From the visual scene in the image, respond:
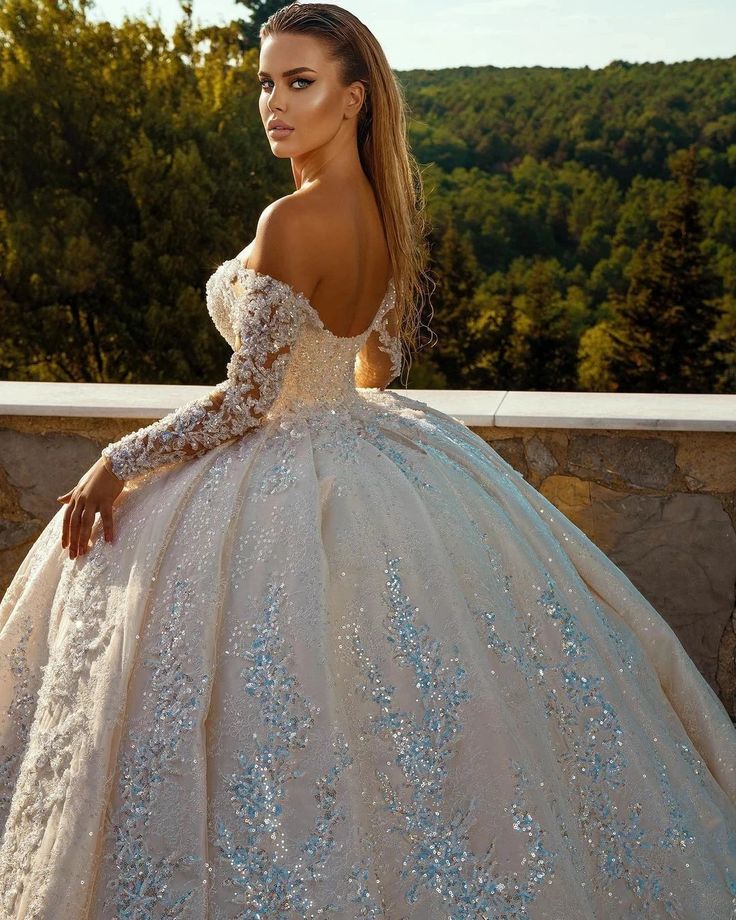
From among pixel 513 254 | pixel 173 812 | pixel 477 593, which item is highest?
pixel 477 593

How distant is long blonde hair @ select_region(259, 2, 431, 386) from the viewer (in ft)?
6.11

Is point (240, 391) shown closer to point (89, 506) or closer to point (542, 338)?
point (89, 506)

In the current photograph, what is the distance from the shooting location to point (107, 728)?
1622 mm

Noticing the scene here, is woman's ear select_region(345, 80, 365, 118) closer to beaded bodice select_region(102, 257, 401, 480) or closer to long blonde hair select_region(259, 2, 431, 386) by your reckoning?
long blonde hair select_region(259, 2, 431, 386)

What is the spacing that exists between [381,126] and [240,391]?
54 centimetres

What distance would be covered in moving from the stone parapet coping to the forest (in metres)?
13.9

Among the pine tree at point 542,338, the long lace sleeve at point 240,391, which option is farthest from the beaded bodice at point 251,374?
the pine tree at point 542,338

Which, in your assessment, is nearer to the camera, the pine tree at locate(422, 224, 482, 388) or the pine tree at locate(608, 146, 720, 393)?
the pine tree at locate(608, 146, 720, 393)

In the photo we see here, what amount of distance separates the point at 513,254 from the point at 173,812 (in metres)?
18.1

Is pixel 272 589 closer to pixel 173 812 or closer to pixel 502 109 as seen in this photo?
pixel 173 812

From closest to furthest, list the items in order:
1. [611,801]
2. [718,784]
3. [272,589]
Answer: [272,589]
[611,801]
[718,784]

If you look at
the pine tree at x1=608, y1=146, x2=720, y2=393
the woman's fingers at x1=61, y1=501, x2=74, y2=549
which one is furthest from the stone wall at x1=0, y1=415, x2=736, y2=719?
the pine tree at x1=608, y1=146, x2=720, y2=393

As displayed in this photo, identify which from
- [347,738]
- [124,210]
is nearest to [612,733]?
[347,738]

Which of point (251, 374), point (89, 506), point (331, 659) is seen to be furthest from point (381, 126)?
point (331, 659)
